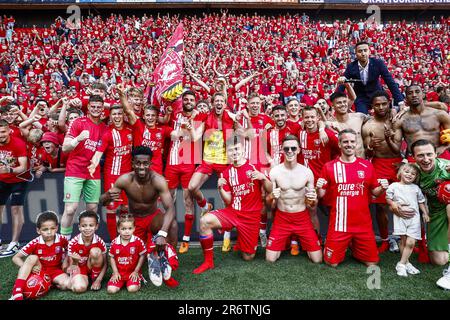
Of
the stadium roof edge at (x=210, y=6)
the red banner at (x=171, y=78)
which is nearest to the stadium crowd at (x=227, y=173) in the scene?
the red banner at (x=171, y=78)

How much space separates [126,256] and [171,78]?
3.42 m

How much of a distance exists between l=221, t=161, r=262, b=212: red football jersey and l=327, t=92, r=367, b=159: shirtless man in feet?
4.97

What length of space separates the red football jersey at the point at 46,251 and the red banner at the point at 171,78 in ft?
10.1

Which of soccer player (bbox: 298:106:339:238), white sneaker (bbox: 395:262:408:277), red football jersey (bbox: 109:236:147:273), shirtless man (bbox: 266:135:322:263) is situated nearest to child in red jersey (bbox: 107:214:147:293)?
red football jersey (bbox: 109:236:147:273)

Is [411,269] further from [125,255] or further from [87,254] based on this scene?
[87,254]

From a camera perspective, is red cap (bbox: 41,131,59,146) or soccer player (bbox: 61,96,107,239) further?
red cap (bbox: 41,131,59,146)

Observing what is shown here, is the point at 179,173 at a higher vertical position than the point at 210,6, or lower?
lower

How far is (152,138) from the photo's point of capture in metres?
5.32

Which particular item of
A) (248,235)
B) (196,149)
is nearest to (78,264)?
(248,235)

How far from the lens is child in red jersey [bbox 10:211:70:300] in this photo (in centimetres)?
374

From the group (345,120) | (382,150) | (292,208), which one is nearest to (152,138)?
(292,208)

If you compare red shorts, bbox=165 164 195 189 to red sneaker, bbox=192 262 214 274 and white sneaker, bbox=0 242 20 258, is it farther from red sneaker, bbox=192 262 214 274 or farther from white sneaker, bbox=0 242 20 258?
white sneaker, bbox=0 242 20 258

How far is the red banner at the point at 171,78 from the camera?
6.15 metres
